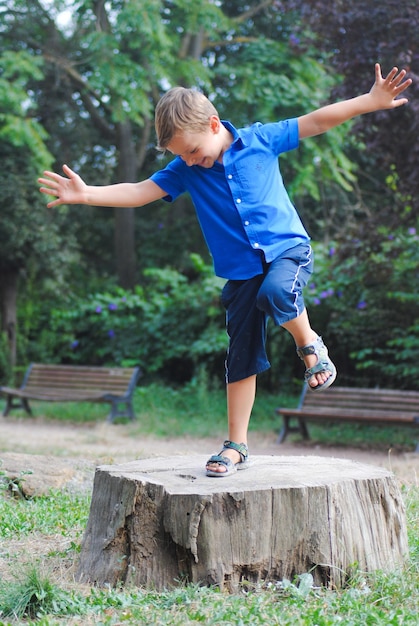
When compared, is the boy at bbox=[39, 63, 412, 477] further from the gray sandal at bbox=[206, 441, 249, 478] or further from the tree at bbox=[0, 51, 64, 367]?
the tree at bbox=[0, 51, 64, 367]

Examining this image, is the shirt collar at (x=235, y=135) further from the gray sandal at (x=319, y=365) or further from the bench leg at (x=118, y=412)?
the bench leg at (x=118, y=412)

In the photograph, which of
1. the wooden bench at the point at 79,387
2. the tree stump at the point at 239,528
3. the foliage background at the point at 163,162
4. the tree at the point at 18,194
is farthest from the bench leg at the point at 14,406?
the tree stump at the point at 239,528

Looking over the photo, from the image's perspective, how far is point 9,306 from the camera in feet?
46.5

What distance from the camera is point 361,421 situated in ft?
28.4

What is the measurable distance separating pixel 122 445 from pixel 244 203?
5550mm

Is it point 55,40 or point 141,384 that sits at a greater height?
point 55,40

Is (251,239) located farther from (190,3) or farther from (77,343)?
(77,343)

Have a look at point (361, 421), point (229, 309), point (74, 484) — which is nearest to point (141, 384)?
point (361, 421)

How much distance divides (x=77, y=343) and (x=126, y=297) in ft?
4.55

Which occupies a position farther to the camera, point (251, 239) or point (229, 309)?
point (229, 309)

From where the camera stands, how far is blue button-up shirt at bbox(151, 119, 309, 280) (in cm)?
337

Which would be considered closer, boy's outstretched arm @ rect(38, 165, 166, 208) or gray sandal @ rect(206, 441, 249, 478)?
gray sandal @ rect(206, 441, 249, 478)

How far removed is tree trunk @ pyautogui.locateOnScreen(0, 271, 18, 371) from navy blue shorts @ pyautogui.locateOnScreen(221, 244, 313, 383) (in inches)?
433

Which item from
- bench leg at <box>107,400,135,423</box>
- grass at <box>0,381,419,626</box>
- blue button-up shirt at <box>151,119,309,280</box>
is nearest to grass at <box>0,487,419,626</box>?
grass at <box>0,381,419,626</box>
